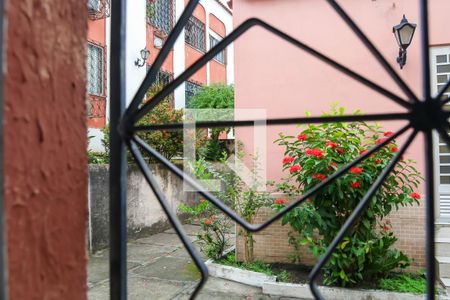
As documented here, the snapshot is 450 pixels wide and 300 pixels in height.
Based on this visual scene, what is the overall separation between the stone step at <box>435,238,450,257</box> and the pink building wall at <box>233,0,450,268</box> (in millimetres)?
182

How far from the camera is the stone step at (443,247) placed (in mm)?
3727

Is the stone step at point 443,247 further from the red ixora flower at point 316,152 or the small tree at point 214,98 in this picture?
the small tree at point 214,98

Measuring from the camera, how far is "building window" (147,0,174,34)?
8.87m

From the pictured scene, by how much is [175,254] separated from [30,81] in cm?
481

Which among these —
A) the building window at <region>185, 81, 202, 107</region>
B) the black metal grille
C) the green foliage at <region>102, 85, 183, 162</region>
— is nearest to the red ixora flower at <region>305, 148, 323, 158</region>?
the black metal grille

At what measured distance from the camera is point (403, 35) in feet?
12.6

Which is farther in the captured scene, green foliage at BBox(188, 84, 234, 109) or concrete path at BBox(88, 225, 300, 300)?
green foliage at BBox(188, 84, 234, 109)

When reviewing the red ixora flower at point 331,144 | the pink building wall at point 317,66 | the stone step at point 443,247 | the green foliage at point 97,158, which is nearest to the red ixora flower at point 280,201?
the pink building wall at point 317,66

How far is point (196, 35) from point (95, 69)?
426 cm

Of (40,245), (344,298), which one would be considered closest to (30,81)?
(40,245)

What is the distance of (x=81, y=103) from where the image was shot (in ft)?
2.17

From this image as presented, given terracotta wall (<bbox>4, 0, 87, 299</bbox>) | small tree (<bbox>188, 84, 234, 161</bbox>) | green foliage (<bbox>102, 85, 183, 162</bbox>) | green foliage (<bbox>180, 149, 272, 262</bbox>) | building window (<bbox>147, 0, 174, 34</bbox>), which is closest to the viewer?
terracotta wall (<bbox>4, 0, 87, 299</bbox>)

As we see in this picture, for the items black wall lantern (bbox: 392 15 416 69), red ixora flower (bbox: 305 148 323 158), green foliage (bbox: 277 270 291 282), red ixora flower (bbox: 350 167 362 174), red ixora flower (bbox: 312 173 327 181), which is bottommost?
green foliage (bbox: 277 270 291 282)

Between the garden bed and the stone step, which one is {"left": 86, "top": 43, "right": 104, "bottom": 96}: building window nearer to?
the garden bed
